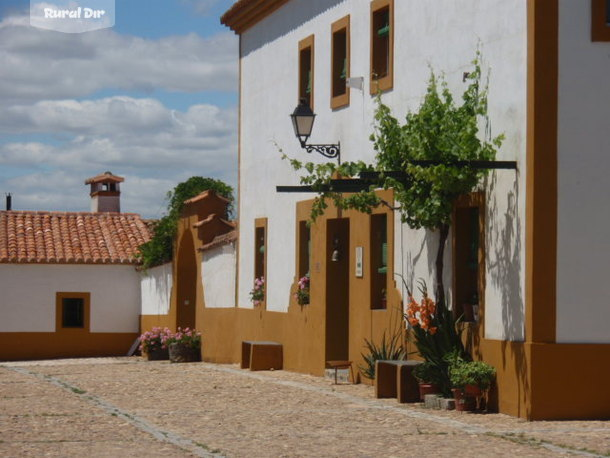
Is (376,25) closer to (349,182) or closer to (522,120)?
(349,182)

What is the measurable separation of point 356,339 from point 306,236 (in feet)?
10.2

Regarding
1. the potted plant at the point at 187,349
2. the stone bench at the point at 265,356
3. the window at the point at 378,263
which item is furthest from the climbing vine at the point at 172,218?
the window at the point at 378,263

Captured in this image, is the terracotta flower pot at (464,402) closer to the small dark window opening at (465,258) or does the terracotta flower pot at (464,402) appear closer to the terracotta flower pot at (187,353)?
the small dark window opening at (465,258)

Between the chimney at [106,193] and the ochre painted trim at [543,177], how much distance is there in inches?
1225

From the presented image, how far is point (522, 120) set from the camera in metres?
13.6

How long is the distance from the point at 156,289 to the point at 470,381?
19.5 meters

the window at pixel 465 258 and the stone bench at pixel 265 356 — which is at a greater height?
the window at pixel 465 258

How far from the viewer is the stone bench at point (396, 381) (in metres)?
15.4

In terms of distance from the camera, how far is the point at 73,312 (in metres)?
34.7

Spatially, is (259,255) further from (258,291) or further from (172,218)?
(172,218)

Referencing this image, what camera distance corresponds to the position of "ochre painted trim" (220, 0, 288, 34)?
23.1m

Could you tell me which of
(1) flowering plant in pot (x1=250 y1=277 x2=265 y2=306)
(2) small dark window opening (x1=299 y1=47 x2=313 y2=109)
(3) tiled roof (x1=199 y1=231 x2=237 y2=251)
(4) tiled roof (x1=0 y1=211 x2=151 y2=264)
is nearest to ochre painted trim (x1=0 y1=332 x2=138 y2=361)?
(4) tiled roof (x1=0 y1=211 x2=151 y2=264)

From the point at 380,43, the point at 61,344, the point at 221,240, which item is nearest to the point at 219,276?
the point at 221,240

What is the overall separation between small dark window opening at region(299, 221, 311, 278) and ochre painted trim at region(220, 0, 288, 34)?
422 centimetres
